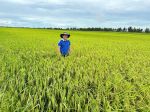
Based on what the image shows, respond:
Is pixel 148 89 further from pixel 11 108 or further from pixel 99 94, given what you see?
pixel 11 108

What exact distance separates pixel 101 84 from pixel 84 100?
3.46 feet

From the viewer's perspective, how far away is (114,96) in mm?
4488

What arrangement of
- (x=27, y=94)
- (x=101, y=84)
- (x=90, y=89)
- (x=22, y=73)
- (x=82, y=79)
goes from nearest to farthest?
(x=27, y=94), (x=90, y=89), (x=101, y=84), (x=82, y=79), (x=22, y=73)

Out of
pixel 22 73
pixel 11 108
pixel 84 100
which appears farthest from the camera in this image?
pixel 22 73

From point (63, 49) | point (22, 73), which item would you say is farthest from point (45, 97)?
point (63, 49)

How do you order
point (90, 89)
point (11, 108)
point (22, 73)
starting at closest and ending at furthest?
point (11, 108) < point (90, 89) < point (22, 73)

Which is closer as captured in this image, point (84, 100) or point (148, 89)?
point (84, 100)

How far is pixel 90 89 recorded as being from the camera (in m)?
4.74

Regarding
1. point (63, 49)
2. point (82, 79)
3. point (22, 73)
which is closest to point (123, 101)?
point (82, 79)

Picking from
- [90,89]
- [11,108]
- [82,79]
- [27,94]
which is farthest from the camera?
[82,79]

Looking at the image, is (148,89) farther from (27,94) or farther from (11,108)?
(11,108)

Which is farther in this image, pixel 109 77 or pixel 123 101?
pixel 109 77

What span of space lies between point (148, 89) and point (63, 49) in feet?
15.5

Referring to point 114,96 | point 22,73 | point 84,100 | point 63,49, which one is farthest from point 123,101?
point 63,49
